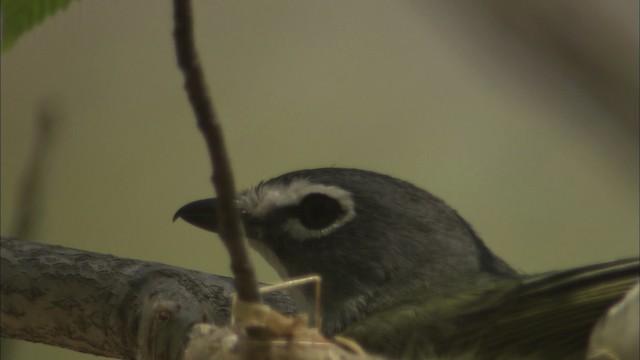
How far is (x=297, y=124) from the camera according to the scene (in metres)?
3.12

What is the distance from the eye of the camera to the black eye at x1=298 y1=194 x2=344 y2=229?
65.3 inches

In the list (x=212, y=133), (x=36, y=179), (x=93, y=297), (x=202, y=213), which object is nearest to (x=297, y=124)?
(x=36, y=179)

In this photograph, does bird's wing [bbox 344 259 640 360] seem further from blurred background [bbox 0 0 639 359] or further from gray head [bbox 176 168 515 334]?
blurred background [bbox 0 0 639 359]

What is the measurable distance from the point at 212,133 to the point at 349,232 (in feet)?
2.71

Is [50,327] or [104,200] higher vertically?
[104,200]

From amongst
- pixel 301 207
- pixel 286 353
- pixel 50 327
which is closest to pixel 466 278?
pixel 301 207

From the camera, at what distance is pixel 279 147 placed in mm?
3096

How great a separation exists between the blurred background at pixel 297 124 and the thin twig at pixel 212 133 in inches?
81.0

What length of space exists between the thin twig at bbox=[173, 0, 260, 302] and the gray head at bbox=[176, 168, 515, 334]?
2.48ft

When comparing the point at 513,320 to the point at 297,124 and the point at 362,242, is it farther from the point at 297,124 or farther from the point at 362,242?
the point at 297,124

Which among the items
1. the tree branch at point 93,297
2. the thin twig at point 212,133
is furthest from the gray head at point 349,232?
the thin twig at point 212,133

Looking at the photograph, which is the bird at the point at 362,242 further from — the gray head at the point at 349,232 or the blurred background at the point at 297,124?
the blurred background at the point at 297,124

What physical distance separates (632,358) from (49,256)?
1065mm

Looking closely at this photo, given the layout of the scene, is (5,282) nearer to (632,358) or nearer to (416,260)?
(416,260)
